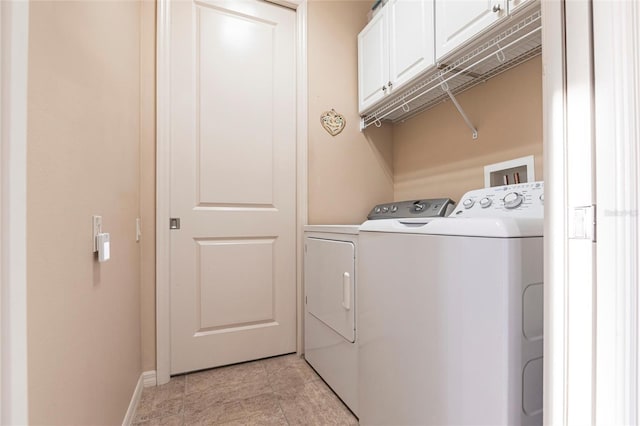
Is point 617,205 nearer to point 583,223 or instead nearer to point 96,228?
point 583,223

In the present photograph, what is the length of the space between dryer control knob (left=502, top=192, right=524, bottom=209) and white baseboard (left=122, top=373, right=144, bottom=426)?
1.86 meters

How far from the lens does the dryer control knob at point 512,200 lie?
1.17 m

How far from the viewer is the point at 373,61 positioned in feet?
6.49

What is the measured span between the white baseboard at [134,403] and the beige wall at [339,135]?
1357 mm

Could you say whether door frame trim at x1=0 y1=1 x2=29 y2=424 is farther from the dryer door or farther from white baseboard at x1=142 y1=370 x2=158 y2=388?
white baseboard at x1=142 y1=370 x2=158 y2=388

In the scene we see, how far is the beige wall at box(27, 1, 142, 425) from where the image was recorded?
0.59 meters

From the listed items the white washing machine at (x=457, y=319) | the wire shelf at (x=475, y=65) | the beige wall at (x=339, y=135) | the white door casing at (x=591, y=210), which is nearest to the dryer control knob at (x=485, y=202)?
the white washing machine at (x=457, y=319)

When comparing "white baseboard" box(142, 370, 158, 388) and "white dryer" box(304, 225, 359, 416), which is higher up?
"white dryer" box(304, 225, 359, 416)

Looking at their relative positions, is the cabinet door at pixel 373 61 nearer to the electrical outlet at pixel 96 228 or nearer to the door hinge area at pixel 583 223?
the door hinge area at pixel 583 223

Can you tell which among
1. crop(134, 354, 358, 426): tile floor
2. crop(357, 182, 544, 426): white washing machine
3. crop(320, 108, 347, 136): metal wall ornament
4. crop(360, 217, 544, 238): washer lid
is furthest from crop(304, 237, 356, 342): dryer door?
crop(320, 108, 347, 136): metal wall ornament

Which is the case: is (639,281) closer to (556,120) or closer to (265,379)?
(556,120)

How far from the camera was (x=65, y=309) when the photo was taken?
0.71 metres

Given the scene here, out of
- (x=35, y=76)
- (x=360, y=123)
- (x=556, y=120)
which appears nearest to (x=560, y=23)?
(x=556, y=120)

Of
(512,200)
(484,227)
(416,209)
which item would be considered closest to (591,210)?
(484,227)
